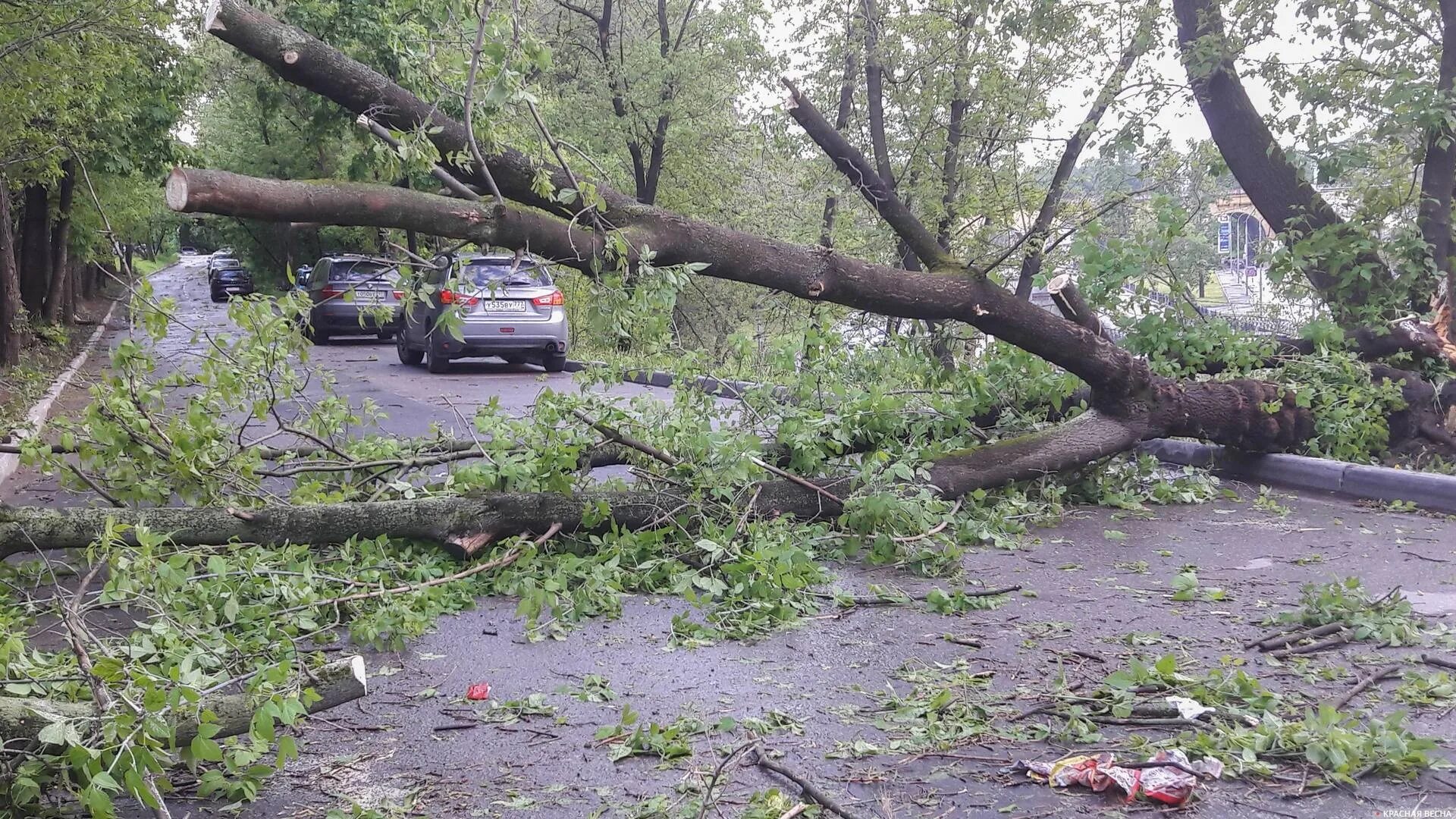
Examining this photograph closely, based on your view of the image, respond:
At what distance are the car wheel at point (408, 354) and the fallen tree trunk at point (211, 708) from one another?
16384mm

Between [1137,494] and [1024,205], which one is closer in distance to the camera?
[1137,494]

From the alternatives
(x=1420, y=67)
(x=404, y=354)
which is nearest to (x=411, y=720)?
(x=1420, y=67)

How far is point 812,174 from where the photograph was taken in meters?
22.2

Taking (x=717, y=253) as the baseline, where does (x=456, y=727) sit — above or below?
below

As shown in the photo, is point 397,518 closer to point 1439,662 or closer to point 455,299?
point 455,299

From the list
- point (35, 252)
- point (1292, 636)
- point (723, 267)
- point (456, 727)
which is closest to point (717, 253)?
point (723, 267)

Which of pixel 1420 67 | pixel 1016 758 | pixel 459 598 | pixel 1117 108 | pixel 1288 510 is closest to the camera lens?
pixel 1016 758

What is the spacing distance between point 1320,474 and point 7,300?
17094 millimetres

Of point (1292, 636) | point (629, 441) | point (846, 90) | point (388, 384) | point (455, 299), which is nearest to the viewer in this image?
point (1292, 636)

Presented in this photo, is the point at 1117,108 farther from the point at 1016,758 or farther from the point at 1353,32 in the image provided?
the point at 1016,758

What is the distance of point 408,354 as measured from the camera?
19.7m

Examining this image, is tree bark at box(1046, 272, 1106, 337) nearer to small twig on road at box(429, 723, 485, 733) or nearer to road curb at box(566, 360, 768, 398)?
road curb at box(566, 360, 768, 398)

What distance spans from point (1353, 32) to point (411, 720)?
1068 cm

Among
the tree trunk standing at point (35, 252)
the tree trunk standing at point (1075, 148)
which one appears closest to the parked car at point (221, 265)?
the tree trunk standing at point (35, 252)
